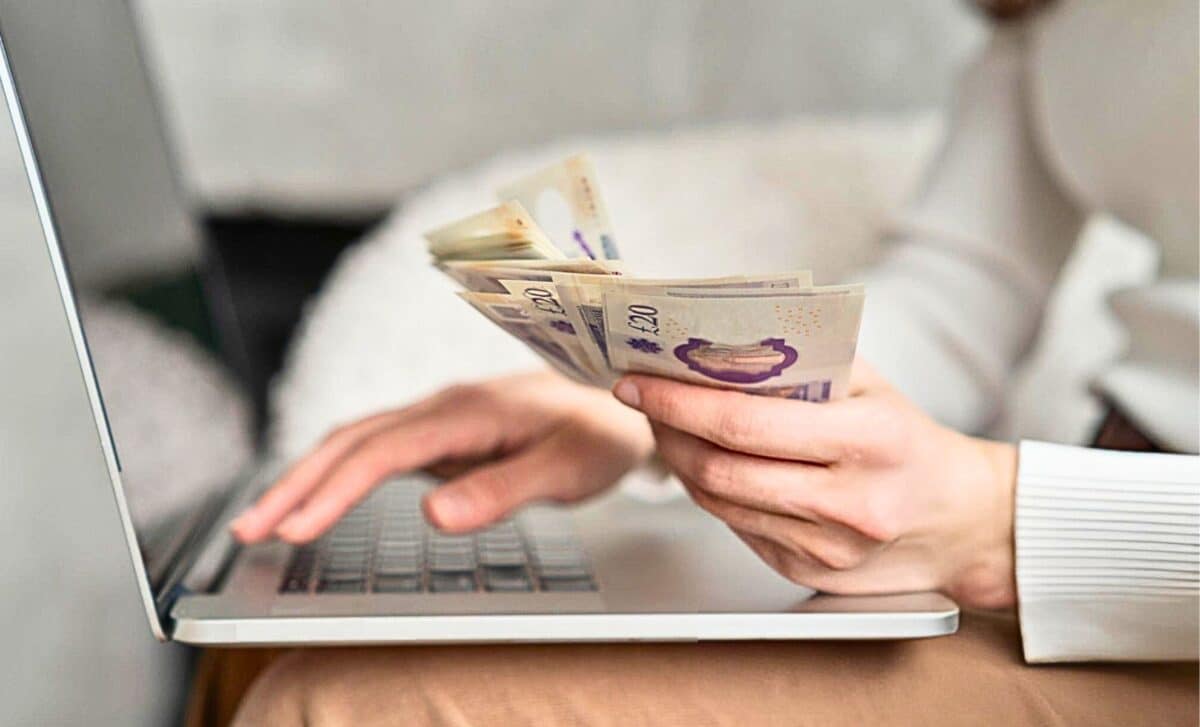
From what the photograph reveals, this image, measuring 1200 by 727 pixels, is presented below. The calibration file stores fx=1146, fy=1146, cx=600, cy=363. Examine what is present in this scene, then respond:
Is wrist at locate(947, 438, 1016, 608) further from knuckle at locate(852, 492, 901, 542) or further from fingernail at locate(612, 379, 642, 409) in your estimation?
fingernail at locate(612, 379, 642, 409)

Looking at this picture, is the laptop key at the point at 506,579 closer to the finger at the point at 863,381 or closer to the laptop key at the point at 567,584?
the laptop key at the point at 567,584

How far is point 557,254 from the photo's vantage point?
51 centimetres

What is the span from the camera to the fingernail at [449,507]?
24.6 inches

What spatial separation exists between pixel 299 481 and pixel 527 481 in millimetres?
132

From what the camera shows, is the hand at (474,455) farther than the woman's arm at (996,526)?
Yes

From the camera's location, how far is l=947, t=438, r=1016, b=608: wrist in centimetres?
58

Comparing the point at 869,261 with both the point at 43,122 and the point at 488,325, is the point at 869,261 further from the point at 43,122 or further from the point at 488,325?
the point at 43,122

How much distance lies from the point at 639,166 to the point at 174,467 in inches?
22.5

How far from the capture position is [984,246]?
0.96 meters

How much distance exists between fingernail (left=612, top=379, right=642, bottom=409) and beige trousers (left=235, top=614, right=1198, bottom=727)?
125 mm

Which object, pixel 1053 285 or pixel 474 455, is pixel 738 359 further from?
pixel 1053 285

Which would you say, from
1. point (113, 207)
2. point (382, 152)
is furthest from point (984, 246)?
point (382, 152)

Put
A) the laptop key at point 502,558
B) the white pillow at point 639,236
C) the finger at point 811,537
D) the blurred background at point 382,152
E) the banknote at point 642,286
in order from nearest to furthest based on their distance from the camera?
the banknote at point 642,286, the finger at point 811,537, the laptop key at point 502,558, the blurred background at point 382,152, the white pillow at point 639,236

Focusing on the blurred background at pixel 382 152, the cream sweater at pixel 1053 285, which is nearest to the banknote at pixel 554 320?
the cream sweater at pixel 1053 285
